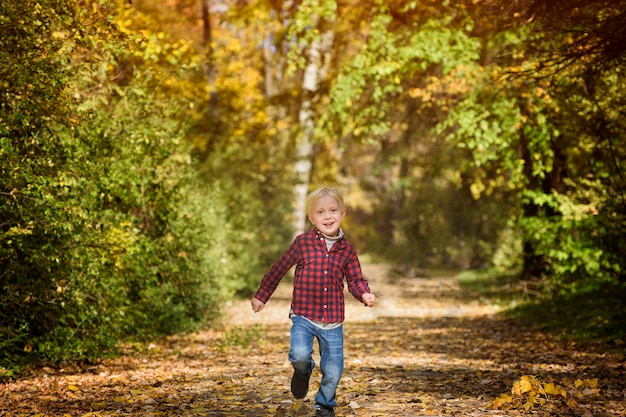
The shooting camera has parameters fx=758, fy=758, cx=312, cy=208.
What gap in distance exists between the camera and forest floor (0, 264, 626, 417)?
6.34 metres

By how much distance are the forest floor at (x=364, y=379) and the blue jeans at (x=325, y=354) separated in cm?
41

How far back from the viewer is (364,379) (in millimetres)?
7910

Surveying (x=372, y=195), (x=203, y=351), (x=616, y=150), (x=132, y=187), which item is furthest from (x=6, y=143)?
(x=372, y=195)

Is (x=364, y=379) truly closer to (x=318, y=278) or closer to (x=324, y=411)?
(x=324, y=411)

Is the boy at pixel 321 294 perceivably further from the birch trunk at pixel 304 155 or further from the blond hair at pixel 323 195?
the birch trunk at pixel 304 155

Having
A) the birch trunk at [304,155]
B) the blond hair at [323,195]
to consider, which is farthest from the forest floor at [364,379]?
the birch trunk at [304,155]

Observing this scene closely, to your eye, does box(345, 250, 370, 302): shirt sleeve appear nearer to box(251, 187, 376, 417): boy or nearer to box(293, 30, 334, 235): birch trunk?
box(251, 187, 376, 417): boy

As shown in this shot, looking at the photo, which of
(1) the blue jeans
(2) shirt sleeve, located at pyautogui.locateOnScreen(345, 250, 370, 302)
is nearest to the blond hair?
(2) shirt sleeve, located at pyautogui.locateOnScreen(345, 250, 370, 302)

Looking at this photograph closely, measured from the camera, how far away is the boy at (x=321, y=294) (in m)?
5.85

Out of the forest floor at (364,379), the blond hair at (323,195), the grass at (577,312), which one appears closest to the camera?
the blond hair at (323,195)

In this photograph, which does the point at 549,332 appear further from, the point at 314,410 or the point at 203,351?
the point at 314,410

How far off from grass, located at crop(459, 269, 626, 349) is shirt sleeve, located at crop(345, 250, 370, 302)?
5.12m

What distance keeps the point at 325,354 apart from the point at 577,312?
8.26 metres

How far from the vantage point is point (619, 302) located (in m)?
12.2
